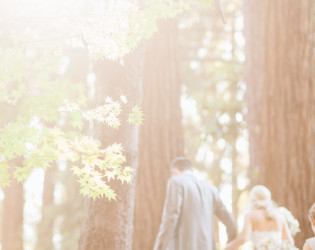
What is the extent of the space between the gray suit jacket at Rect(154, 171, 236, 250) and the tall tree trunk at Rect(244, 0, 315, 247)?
1.97 meters

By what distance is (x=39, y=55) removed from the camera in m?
6.62

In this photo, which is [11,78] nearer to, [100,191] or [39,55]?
[39,55]

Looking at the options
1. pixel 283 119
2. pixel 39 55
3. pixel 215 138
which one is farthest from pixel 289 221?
pixel 215 138

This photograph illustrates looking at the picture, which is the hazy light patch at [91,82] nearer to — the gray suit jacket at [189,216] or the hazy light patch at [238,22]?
the hazy light patch at [238,22]

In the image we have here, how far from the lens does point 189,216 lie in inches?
286

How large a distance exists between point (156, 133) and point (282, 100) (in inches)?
82.6

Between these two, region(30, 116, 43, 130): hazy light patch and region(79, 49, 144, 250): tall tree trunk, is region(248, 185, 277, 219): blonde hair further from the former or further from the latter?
region(30, 116, 43, 130): hazy light patch

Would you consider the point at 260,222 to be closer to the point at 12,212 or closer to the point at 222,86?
the point at 222,86

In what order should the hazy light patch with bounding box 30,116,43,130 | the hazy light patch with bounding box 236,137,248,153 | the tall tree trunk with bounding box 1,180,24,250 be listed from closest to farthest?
1. the hazy light patch with bounding box 30,116,43,130
2. the tall tree trunk with bounding box 1,180,24,250
3. the hazy light patch with bounding box 236,137,248,153

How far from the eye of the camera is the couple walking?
7066 millimetres

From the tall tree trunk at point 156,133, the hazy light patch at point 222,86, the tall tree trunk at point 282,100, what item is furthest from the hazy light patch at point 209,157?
the tall tree trunk at point 156,133

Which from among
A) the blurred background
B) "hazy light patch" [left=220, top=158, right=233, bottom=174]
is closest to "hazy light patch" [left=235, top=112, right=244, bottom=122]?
the blurred background

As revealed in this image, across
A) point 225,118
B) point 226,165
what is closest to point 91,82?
point 225,118

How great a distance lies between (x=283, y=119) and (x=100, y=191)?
4.89 metres
